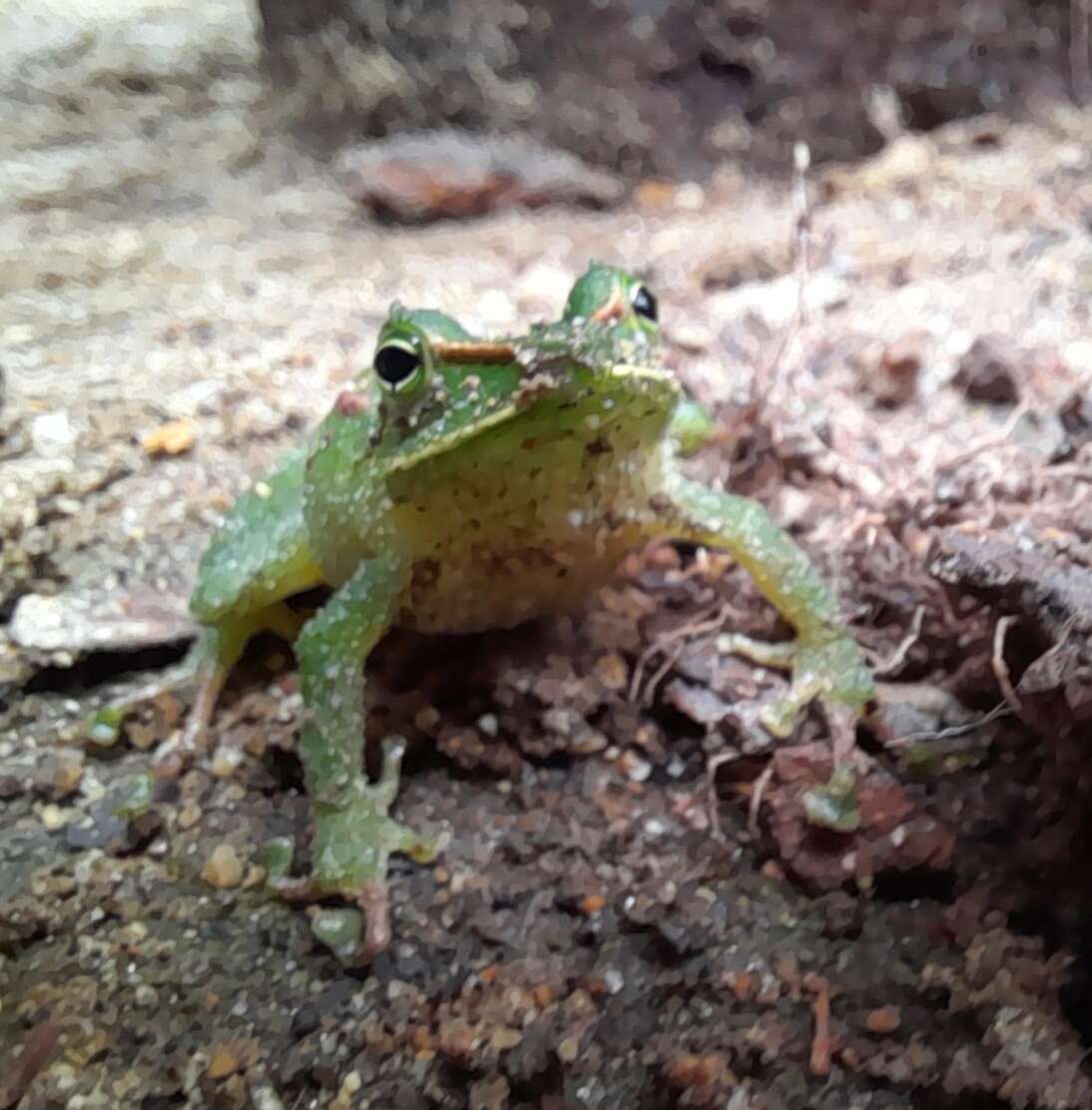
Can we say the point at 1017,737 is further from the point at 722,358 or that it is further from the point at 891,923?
the point at 722,358

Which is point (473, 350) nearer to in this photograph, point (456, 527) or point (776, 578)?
point (456, 527)

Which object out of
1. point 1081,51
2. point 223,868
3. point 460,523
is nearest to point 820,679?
point 460,523

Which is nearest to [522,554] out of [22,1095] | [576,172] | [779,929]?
[779,929]

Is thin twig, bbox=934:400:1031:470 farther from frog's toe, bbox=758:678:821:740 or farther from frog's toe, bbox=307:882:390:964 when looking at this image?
frog's toe, bbox=307:882:390:964

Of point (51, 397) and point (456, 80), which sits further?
point (456, 80)

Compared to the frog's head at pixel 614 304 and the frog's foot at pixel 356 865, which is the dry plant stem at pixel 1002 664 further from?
the frog's foot at pixel 356 865

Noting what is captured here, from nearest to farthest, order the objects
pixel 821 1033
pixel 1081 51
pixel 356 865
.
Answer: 1. pixel 821 1033
2. pixel 356 865
3. pixel 1081 51

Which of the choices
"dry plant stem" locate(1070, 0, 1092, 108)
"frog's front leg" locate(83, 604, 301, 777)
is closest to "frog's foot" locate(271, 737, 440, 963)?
"frog's front leg" locate(83, 604, 301, 777)
